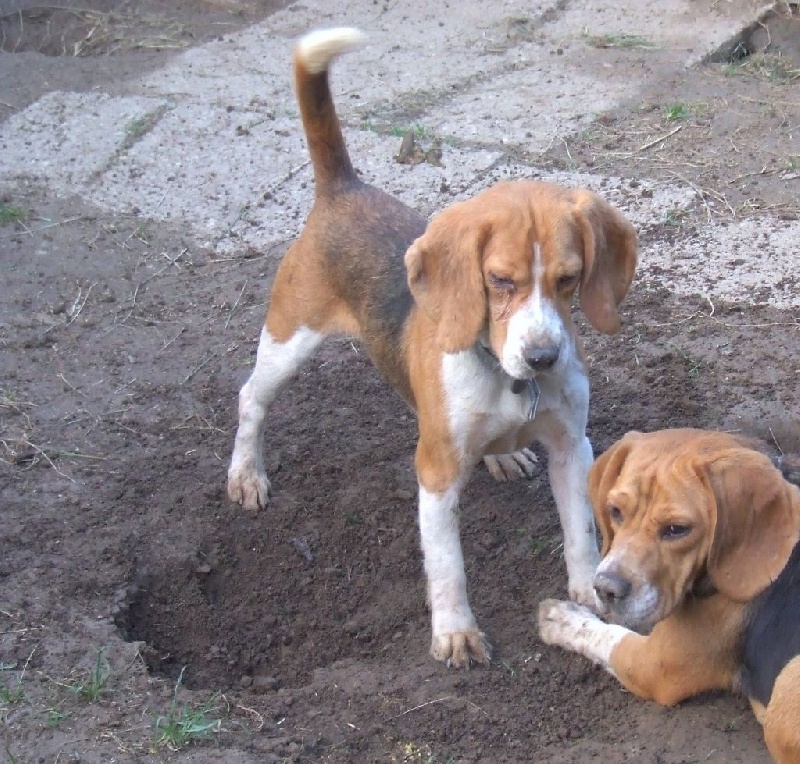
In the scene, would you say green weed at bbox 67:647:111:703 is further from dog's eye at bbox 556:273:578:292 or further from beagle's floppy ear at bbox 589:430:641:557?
dog's eye at bbox 556:273:578:292

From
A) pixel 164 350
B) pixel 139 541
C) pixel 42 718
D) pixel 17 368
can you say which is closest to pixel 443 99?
pixel 164 350

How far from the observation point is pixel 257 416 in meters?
5.54

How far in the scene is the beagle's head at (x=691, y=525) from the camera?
11.6ft

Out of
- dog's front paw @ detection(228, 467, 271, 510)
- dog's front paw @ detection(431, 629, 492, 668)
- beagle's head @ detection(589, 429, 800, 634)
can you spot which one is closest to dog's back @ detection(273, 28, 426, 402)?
dog's front paw @ detection(228, 467, 271, 510)

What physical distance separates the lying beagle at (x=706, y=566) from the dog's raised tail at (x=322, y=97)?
2.02m

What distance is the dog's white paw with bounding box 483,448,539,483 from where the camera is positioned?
18.2 ft

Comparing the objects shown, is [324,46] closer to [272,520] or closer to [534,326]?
[534,326]

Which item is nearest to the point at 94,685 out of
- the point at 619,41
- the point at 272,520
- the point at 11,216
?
the point at 272,520

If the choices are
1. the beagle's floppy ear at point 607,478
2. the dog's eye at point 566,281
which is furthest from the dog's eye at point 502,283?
the beagle's floppy ear at point 607,478

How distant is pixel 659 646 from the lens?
4.03 metres

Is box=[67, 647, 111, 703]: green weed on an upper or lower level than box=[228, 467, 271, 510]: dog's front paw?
upper

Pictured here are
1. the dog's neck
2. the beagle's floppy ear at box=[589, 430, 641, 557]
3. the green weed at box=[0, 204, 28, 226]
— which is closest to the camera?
the beagle's floppy ear at box=[589, 430, 641, 557]

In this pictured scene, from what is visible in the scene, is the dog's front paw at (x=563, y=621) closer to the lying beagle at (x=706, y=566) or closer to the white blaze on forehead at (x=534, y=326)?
the lying beagle at (x=706, y=566)

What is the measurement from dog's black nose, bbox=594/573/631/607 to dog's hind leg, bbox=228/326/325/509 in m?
2.07
